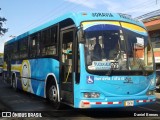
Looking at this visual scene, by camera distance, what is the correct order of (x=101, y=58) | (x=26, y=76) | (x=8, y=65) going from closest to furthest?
1. (x=101, y=58)
2. (x=26, y=76)
3. (x=8, y=65)

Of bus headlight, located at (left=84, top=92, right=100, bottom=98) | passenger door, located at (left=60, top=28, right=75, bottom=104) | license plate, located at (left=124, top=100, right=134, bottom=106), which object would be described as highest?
passenger door, located at (left=60, top=28, right=75, bottom=104)

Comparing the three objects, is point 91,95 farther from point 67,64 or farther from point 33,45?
point 33,45

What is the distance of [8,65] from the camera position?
70.9 ft

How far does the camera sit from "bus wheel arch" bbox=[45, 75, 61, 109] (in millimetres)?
11523

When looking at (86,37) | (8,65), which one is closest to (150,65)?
(86,37)

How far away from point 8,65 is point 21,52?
13.8ft

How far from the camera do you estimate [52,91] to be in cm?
1201

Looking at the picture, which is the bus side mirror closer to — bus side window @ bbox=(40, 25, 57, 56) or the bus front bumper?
the bus front bumper

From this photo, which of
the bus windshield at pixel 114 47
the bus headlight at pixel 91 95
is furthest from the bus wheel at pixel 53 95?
the bus windshield at pixel 114 47

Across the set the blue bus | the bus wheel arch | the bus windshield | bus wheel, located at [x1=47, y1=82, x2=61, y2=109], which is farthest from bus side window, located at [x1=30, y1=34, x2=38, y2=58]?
the bus windshield

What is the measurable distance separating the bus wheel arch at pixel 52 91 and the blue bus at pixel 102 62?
0.16ft

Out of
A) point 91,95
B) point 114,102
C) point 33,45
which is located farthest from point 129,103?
point 33,45

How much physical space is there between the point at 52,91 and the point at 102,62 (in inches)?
121

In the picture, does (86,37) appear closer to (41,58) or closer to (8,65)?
(41,58)
